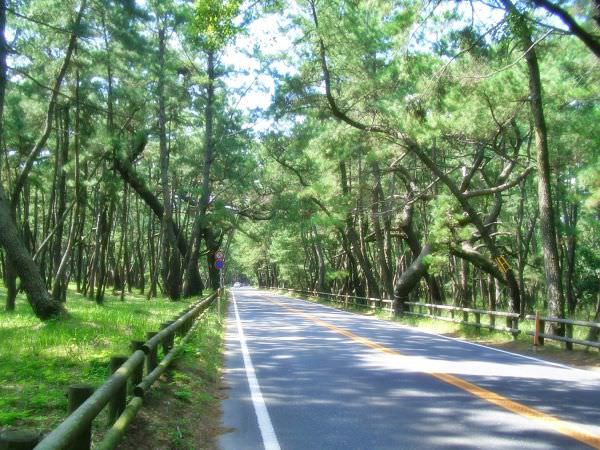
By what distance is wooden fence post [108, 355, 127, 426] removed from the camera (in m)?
5.18

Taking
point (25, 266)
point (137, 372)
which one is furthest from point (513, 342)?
point (25, 266)

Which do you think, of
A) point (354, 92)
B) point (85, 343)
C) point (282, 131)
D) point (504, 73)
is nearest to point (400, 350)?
point (85, 343)

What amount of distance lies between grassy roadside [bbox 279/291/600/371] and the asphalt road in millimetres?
1020

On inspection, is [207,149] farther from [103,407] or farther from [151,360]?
[103,407]

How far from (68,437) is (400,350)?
1069 centimetres

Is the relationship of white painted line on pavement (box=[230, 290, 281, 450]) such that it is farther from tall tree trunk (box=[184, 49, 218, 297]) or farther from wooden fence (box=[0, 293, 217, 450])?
tall tree trunk (box=[184, 49, 218, 297])

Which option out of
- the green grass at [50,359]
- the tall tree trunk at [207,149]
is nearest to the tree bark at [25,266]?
the green grass at [50,359]

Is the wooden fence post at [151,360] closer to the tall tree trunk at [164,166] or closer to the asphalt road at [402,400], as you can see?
the asphalt road at [402,400]

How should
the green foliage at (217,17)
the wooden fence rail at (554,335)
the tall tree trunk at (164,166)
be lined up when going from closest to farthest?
the green foliage at (217,17) → the wooden fence rail at (554,335) → the tall tree trunk at (164,166)

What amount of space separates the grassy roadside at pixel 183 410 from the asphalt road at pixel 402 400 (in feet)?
0.73

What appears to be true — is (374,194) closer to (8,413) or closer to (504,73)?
(504,73)

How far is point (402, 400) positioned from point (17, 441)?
583 centimetres

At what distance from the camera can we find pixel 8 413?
5820 millimetres

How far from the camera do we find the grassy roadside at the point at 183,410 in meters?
5.64
